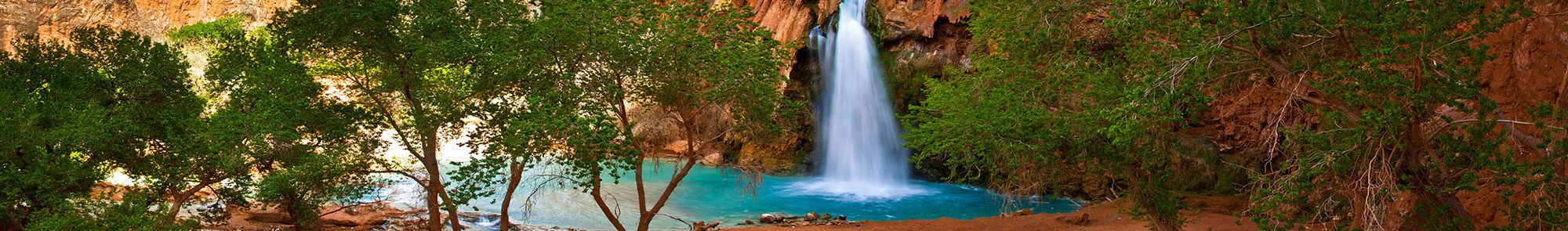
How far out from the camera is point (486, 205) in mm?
23266

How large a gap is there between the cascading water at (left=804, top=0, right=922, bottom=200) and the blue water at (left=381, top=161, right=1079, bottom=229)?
188cm

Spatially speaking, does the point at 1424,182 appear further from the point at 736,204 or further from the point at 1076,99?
the point at 736,204

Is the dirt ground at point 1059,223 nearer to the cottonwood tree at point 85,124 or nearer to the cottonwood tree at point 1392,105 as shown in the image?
the cottonwood tree at point 1392,105

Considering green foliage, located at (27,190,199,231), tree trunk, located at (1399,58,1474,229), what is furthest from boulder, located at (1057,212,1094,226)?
green foliage, located at (27,190,199,231)

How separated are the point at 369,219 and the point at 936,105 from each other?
12528 millimetres

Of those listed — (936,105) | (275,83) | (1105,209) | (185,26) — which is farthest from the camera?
(185,26)

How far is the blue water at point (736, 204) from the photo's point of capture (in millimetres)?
22359

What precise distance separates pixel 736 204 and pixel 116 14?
1743 inches

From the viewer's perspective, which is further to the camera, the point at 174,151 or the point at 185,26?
the point at 185,26

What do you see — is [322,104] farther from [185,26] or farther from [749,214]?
[185,26]

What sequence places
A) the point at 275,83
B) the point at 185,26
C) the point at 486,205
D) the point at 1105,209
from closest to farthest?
1. the point at 275,83
2. the point at 1105,209
3. the point at 486,205
4. the point at 185,26

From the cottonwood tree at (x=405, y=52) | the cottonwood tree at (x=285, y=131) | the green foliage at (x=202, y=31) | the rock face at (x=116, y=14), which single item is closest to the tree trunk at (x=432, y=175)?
the cottonwood tree at (x=405, y=52)

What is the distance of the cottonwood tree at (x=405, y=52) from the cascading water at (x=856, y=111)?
19.5m

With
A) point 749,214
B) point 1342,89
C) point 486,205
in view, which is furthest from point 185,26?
point 1342,89
